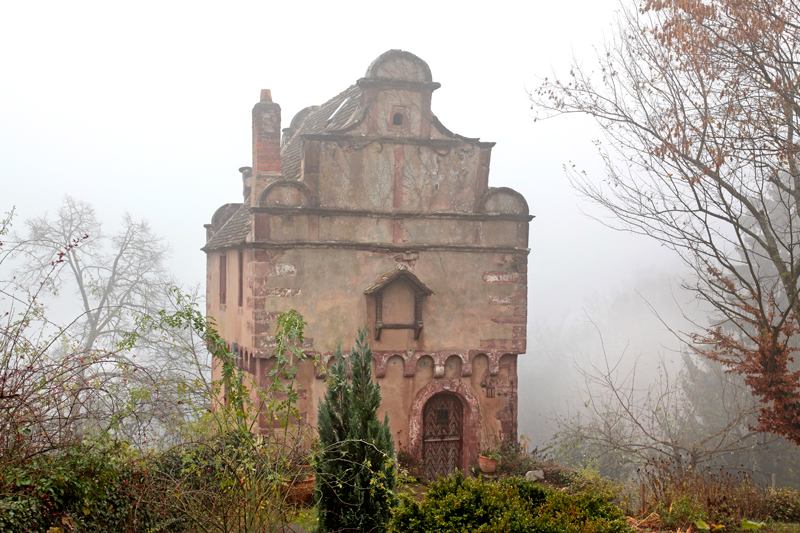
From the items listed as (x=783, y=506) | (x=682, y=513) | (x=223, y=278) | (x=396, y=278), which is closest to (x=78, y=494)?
(x=396, y=278)

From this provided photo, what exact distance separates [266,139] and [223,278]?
404 cm

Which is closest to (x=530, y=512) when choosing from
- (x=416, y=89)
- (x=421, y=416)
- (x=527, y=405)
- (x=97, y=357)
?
(x=97, y=357)

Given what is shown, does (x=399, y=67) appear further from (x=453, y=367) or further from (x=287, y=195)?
(x=453, y=367)

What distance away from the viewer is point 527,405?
47.8m

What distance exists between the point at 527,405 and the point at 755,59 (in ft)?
131

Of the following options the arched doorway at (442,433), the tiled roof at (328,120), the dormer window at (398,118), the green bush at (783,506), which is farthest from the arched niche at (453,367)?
the green bush at (783,506)

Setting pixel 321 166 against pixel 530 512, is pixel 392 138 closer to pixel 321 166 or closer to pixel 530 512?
pixel 321 166

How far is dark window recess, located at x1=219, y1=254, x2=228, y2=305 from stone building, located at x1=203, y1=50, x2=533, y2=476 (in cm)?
188

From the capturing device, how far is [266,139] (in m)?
14.9

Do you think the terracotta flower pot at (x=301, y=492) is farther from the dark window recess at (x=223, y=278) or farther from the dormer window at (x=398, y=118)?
the dormer window at (x=398, y=118)

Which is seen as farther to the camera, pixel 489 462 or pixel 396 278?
pixel 489 462

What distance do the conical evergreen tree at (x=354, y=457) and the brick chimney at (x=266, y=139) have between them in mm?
7186

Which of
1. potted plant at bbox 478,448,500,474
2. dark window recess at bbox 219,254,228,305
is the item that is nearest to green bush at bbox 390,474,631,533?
→ potted plant at bbox 478,448,500,474

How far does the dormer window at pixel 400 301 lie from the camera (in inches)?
533
